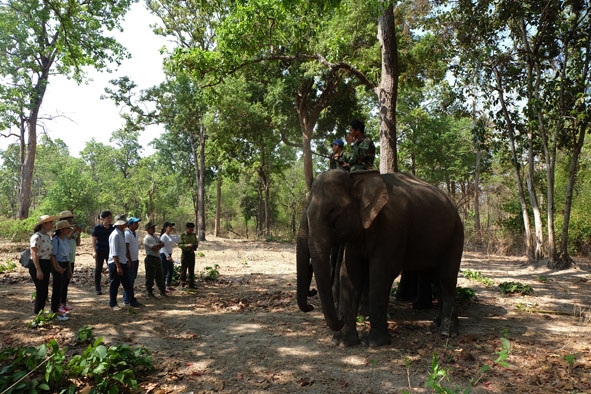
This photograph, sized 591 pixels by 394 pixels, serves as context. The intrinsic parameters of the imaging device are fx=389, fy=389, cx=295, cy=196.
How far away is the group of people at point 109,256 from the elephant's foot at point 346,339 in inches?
185

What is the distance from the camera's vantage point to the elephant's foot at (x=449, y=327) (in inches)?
238

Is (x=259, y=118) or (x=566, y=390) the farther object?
(x=259, y=118)

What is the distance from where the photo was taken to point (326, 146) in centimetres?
2950

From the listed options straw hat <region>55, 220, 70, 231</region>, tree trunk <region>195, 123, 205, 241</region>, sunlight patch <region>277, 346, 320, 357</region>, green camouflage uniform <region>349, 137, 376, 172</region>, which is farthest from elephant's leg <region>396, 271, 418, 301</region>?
tree trunk <region>195, 123, 205, 241</region>

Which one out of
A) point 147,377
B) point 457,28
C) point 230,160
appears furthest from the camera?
point 230,160

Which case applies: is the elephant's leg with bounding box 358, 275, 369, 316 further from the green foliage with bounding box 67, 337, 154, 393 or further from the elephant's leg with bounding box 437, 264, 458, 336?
the green foliage with bounding box 67, 337, 154, 393

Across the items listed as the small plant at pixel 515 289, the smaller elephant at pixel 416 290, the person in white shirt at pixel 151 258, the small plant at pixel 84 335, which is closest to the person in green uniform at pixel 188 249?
the person in white shirt at pixel 151 258

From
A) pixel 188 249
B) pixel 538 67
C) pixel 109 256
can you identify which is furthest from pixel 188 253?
pixel 538 67

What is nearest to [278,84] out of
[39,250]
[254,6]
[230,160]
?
[230,160]

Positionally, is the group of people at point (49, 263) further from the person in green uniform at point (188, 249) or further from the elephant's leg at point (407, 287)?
the elephant's leg at point (407, 287)

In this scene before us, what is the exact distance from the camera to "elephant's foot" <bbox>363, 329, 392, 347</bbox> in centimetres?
562

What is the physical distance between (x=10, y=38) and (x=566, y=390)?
30.8 m

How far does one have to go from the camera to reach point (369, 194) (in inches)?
228

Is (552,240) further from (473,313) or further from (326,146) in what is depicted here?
(326,146)
